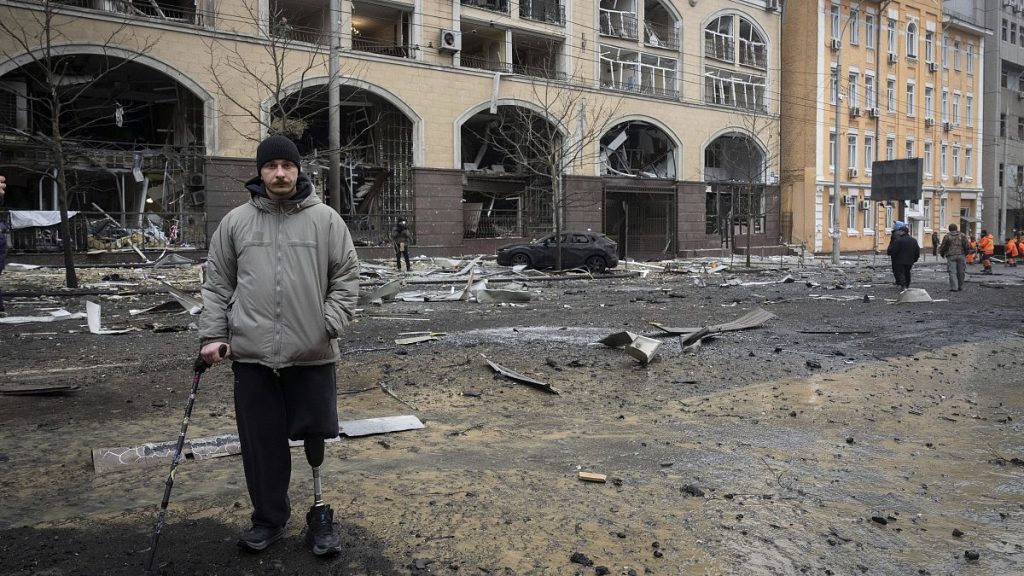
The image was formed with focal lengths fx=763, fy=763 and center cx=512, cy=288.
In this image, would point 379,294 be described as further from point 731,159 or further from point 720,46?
point 731,159

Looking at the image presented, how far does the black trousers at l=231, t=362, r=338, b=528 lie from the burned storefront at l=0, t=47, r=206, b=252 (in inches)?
949

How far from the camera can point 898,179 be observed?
1272 inches

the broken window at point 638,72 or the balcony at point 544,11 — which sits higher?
the balcony at point 544,11

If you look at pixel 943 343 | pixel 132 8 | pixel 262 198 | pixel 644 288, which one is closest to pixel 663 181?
pixel 644 288

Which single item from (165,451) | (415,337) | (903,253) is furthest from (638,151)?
(165,451)

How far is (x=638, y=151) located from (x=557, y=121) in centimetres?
820

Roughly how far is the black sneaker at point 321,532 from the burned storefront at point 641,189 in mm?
35106

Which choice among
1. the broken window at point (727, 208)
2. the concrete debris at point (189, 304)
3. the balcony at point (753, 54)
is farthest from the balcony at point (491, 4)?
the concrete debris at point (189, 304)

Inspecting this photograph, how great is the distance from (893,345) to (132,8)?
2423 centimetres

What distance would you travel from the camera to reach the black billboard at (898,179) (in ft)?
103

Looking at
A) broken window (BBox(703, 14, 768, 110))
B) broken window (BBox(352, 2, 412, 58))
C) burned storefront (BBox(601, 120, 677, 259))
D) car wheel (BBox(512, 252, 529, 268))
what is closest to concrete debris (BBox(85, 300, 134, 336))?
car wheel (BBox(512, 252, 529, 268))

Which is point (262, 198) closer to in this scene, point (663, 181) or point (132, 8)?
point (132, 8)

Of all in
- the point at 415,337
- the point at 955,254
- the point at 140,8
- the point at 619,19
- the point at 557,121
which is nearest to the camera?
the point at 415,337

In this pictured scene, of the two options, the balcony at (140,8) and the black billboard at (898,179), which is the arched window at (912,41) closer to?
the black billboard at (898,179)
